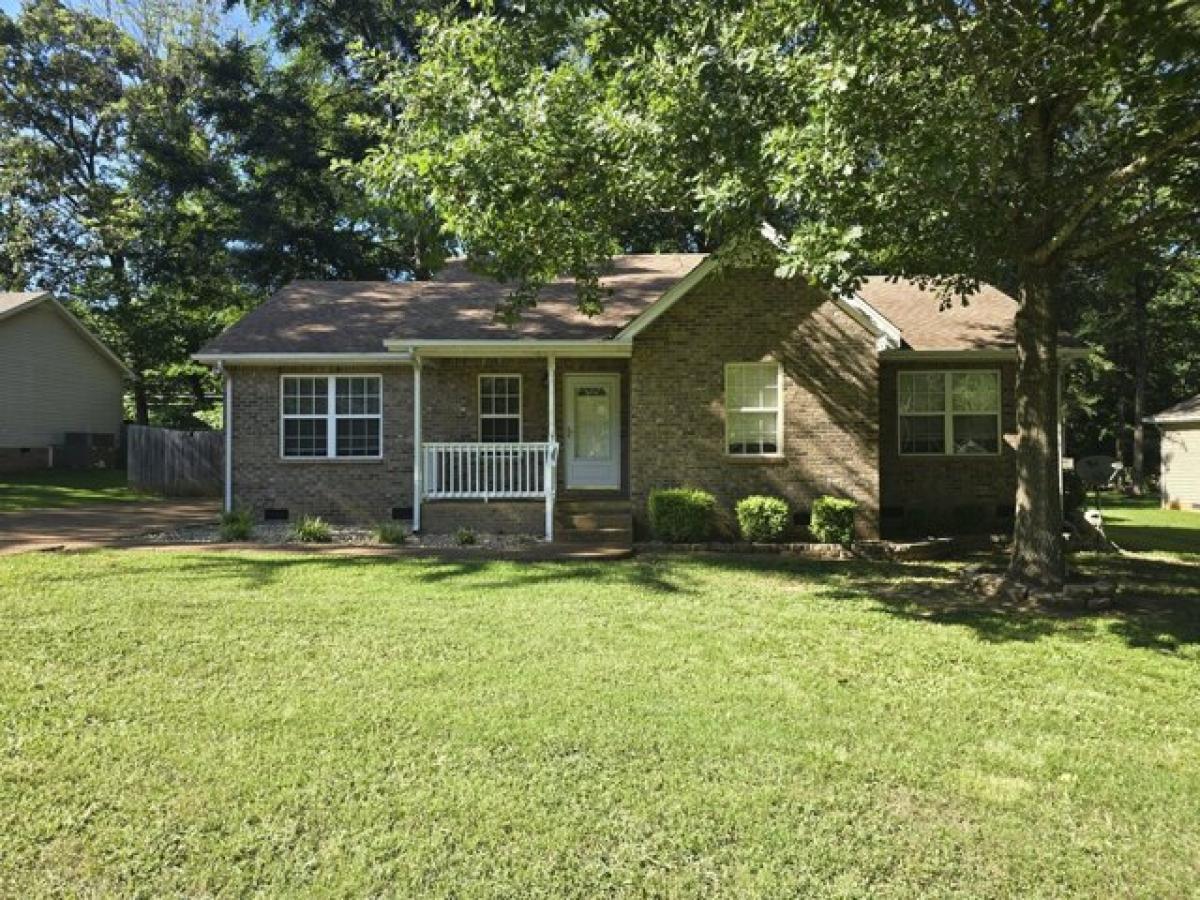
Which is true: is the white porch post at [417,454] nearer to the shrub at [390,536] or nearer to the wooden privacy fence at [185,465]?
the shrub at [390,536]

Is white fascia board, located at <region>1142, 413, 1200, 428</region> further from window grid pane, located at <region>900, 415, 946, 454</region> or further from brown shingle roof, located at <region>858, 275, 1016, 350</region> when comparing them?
window grid pane, located at <region>900, 415, 946, 454</region>

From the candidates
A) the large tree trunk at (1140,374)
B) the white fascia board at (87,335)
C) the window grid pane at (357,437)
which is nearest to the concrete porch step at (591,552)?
the window grid pane at (357,437)

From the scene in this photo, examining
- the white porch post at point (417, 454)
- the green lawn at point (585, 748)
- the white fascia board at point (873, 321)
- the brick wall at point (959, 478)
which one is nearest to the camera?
the green lawn at point (585, 748)

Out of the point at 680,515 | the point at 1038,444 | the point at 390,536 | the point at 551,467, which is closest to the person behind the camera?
the point at 1038,444

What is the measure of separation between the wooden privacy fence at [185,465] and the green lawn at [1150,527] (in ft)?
68.4

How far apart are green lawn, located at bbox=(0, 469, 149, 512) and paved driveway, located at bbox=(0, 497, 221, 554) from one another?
118 cm

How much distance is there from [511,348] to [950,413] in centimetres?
769

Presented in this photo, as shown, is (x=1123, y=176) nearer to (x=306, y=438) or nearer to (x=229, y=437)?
(x=306, y=438)

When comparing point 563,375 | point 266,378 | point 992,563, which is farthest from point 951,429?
point 266,378

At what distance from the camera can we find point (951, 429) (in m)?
14.2

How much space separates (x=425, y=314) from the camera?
15742mm

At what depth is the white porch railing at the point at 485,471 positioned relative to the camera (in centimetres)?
1353

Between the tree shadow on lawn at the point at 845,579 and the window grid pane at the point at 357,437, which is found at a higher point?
the window grid pane at the point at 357,437

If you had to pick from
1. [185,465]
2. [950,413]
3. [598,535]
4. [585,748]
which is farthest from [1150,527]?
[185,465]
